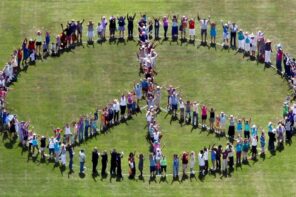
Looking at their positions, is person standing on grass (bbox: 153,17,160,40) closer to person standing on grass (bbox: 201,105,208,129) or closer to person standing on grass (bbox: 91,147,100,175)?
person standing on grass (bbox: 201,105,208,129)

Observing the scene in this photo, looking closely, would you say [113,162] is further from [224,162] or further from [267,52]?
[267,52]

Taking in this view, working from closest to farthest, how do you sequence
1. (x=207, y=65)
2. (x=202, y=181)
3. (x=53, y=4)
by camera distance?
(x=202, y=181) → (x=207, y=65) → (x=53, y=4)

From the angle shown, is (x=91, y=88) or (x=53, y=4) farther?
(x=53, y=4)

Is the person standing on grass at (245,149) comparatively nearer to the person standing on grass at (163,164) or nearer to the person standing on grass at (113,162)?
the person standing on grass at (163,164)

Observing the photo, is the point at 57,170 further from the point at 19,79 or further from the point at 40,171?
the point at 19,79

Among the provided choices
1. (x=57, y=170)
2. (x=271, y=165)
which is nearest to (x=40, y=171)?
(x=57, y=170)

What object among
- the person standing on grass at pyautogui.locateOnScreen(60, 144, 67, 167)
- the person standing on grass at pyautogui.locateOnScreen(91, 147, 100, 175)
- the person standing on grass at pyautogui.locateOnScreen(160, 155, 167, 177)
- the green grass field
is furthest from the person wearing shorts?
the person standing on grass at pyautogui.locateOnScreen(60, 144, 67, 167)
